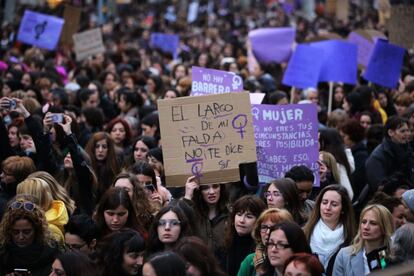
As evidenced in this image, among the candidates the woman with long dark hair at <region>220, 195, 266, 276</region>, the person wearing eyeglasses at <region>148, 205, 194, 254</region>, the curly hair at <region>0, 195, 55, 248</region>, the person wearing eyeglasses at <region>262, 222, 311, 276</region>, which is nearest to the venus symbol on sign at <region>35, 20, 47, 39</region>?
the woman with long dark hair at <region>220, 195, 266, 276</region>

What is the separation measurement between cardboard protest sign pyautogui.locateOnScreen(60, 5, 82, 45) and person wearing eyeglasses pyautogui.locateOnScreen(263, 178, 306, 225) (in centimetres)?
1378

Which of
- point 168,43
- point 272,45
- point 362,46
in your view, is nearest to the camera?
point 362,46

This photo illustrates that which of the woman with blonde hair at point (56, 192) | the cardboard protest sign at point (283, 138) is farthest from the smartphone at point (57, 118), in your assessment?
the cardboard protest sign at point (283, 138)

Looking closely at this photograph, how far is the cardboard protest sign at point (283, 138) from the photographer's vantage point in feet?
30.5

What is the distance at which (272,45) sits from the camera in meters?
19.2

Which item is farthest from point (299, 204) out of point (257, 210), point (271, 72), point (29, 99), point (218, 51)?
point (218, 51)

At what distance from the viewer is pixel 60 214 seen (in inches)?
295

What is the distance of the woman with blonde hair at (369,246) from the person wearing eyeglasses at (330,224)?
1.26ft

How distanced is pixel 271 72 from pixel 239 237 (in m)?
11.4

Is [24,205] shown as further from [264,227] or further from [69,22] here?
[69,22]

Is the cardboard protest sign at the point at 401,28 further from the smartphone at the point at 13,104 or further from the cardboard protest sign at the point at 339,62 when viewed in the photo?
Answer: the smartphone at the point at 13,104

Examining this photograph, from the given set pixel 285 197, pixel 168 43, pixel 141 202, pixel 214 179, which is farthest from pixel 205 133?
pixel 168 43

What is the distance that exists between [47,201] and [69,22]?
14.0m

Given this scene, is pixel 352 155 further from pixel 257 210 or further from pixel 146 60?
pixel 146 60
